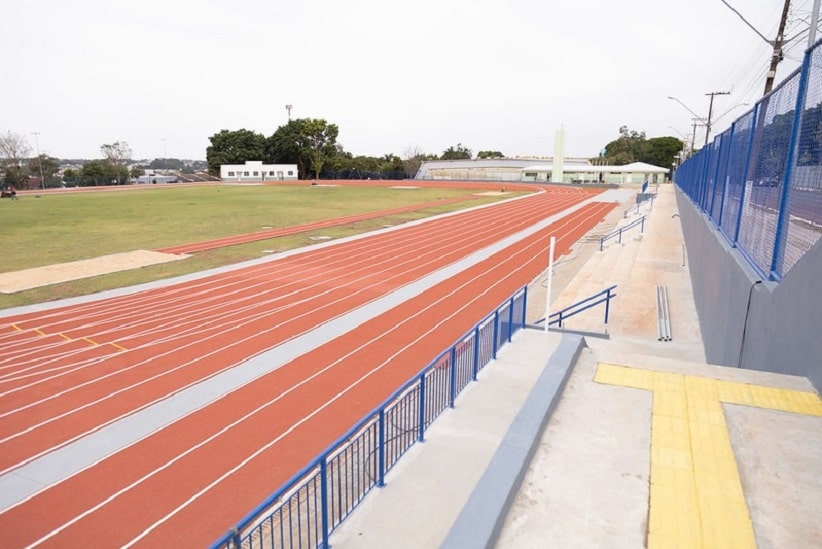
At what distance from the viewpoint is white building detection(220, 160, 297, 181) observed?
4097 inches

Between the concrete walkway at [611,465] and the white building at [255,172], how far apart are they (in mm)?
103774

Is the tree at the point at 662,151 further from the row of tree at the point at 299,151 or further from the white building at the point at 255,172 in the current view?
the white building at the point at 255,172

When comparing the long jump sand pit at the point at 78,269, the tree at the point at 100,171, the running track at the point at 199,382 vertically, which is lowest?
the running track at the point at 199,382

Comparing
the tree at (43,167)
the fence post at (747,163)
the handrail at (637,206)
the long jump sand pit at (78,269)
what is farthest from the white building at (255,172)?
the fence post at (747,163)

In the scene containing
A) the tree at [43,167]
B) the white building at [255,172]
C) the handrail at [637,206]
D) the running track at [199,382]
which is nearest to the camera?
the running track at [199,382]

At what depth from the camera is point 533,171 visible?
4021 inches

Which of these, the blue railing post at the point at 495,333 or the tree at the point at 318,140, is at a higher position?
the tree at the point at 318,140

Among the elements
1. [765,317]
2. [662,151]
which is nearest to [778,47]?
[765,317]

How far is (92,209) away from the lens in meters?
46.9

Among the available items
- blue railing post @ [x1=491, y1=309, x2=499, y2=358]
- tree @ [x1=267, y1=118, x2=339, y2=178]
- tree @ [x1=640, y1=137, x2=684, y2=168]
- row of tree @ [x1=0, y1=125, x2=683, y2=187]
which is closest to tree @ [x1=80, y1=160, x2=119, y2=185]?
row of tree @ [x1=0, y1=125, x2=683, y2=187]

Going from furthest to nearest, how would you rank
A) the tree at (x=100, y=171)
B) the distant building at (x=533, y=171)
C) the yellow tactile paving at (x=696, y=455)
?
the tree at (x=100, y=171) < the distant building at (x=533, y=171) < the yellow tactile paving at (x=696, y=455)

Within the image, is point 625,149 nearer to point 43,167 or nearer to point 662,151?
point 662,151

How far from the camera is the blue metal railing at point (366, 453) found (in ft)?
15.6

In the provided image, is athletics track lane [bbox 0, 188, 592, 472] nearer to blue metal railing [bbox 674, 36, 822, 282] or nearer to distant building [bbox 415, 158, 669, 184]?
blue metal railing [bbox 674, 36, 822, 282]
